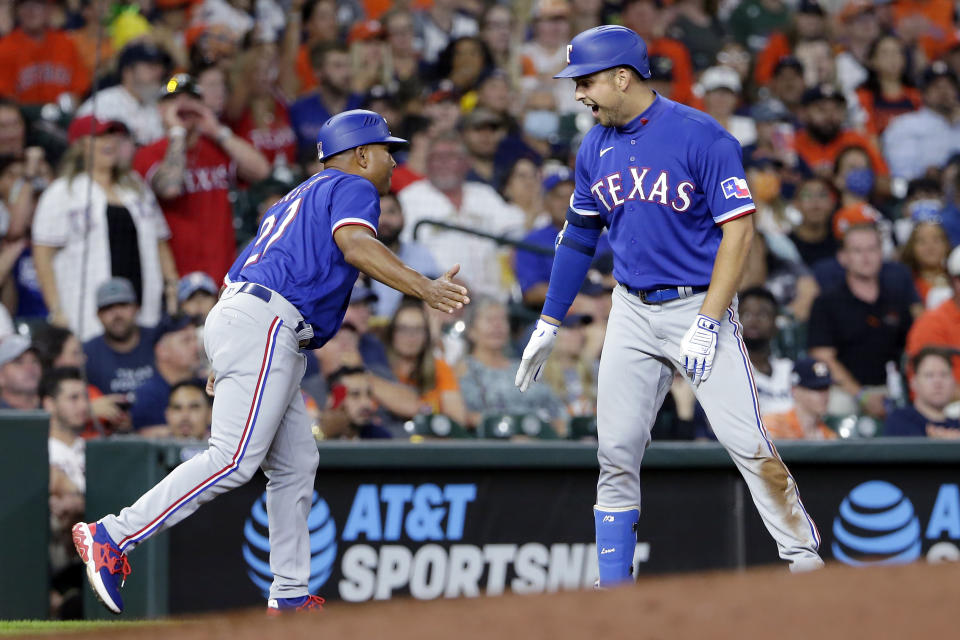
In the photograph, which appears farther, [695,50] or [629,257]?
[695,50]

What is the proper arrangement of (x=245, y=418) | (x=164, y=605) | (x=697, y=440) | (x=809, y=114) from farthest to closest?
(x=809, y=114) < (x=697, y=440) < (x=164, y=605) < (x=245, y=418)

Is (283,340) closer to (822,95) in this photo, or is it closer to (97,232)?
(97,232)

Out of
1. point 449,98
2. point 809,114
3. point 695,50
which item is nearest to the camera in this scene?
point 449,98

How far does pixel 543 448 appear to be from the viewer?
6.46 m

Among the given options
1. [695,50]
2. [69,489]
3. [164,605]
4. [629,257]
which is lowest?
[164,605]

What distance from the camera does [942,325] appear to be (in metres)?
7.99

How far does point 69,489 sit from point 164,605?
66 centimetres

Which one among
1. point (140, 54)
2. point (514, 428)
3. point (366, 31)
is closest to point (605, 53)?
point (514, 428)

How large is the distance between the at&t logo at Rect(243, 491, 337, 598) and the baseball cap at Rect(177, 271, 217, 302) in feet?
5.04

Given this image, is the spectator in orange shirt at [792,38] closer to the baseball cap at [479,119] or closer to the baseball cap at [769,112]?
the baseball cap at [769,112]

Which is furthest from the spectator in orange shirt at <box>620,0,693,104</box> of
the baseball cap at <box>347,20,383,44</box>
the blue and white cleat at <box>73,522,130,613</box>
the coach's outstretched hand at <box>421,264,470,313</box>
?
the blue and white cleat at <box>73,522,130,613</box>

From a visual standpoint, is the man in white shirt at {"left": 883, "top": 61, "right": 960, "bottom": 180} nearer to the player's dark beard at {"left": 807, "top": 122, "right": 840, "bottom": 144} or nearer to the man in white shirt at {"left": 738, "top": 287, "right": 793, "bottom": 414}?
the player's dark beard at {"left": 807, "top": 122, "right": 840, "bottom": 144}

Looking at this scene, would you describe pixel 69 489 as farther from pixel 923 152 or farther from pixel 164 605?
pixel 923 152

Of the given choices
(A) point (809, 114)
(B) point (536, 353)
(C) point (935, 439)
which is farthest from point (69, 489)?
(A) point (809, 114)
